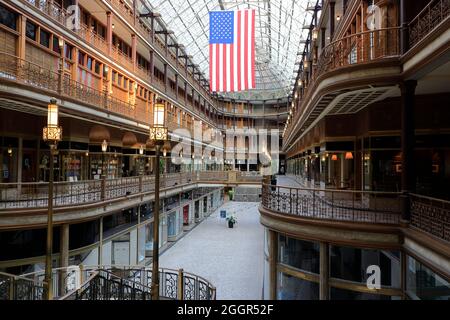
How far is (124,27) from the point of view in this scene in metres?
27.3

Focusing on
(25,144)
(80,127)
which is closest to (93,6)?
(80,127)

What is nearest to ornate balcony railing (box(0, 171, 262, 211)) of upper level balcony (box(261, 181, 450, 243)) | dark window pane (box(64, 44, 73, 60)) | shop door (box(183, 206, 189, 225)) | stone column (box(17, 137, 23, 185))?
stone column (box(17, 137, 23, 185))

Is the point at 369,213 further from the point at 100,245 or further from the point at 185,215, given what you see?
the point at 185,215

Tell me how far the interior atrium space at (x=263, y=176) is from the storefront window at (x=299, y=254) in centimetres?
4

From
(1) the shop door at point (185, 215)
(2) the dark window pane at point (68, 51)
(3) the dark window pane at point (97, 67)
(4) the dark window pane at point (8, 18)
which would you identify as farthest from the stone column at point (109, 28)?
(1) the shop door at point (185, 215)

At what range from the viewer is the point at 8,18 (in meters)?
15.5

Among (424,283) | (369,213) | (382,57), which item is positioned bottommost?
(424,283)

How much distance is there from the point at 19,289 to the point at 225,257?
18.8 meters

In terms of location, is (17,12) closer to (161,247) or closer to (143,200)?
(143,200)

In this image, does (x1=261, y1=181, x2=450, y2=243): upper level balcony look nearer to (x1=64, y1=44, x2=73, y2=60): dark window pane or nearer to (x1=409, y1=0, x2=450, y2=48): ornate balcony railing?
(x1=409, y1=0, x2=450, y2=48): ornate balcony railing

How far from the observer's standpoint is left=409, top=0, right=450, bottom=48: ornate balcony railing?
8.40m

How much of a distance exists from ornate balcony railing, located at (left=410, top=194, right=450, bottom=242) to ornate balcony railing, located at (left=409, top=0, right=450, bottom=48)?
404cm

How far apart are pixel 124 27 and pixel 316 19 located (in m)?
13.7

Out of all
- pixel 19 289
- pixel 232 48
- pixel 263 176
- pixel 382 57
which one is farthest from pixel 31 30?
pixel 382 57
